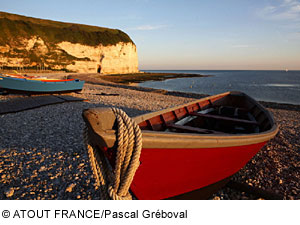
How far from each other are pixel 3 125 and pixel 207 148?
350 inches

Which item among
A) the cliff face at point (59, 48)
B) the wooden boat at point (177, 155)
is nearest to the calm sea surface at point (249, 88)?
the cliff face at point (59, 48)

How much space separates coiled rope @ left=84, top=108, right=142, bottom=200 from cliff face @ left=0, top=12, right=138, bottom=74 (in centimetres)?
6556

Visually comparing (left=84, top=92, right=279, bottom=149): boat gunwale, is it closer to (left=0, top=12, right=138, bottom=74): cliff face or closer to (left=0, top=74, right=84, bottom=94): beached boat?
(left=0, top=74, right=84, bottom=94): beached boat

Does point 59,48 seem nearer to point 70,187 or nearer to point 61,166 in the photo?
point 61,166

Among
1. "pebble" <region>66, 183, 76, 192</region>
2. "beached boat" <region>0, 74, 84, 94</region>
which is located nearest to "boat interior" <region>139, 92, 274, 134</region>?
"pebble" <region>66, 183, 76, 192</region>

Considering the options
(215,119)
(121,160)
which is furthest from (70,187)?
(215,119)

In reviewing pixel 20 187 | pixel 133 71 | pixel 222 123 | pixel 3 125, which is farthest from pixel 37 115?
pixel 133 71

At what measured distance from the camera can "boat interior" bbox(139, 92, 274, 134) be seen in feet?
17.0

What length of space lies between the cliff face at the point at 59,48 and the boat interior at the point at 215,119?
62966 mm

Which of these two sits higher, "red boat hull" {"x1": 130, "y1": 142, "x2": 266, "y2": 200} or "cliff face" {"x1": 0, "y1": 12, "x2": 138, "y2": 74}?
"cliff face" {"x1": 0, "y1": 12, "x2": 138, "y2": 74}

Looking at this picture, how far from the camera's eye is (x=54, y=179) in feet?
14.6

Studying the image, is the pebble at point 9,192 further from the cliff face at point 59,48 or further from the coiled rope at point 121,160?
the cliff face at point 59,48

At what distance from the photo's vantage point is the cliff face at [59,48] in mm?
57625

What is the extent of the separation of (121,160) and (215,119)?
5185 mm
